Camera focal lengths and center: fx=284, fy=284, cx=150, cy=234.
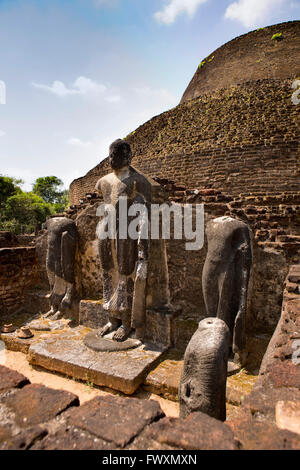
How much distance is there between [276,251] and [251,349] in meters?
1.13

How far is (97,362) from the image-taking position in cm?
307

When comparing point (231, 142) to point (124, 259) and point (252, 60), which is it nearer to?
point (124, 259)

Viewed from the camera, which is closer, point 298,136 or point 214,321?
point 214,321

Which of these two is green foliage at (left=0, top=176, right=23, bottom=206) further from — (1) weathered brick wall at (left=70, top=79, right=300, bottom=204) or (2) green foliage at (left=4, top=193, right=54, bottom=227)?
(1) weathered brick wall at (left=70, top=79, right=300, bottom=204)

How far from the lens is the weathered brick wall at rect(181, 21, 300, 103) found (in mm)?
19931

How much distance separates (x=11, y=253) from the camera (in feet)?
18.1

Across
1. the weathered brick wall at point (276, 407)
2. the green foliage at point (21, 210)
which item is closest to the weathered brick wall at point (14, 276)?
the weathered brick wall at point (276, 407)

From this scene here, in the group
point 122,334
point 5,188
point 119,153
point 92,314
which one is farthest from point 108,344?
point 5,188

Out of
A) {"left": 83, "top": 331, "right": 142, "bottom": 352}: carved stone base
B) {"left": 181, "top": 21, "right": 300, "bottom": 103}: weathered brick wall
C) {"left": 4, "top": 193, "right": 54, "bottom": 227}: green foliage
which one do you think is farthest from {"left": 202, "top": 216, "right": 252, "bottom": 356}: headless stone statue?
{"left": 4, "top": 193, "right": 54, "bottom": 227}: green foliage

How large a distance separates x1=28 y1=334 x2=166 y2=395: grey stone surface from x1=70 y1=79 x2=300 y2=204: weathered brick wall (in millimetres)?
8597

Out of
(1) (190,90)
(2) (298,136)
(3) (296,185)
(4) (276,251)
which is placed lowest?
(4) (276,251)

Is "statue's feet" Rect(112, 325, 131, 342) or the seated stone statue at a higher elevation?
the seated stone statue
